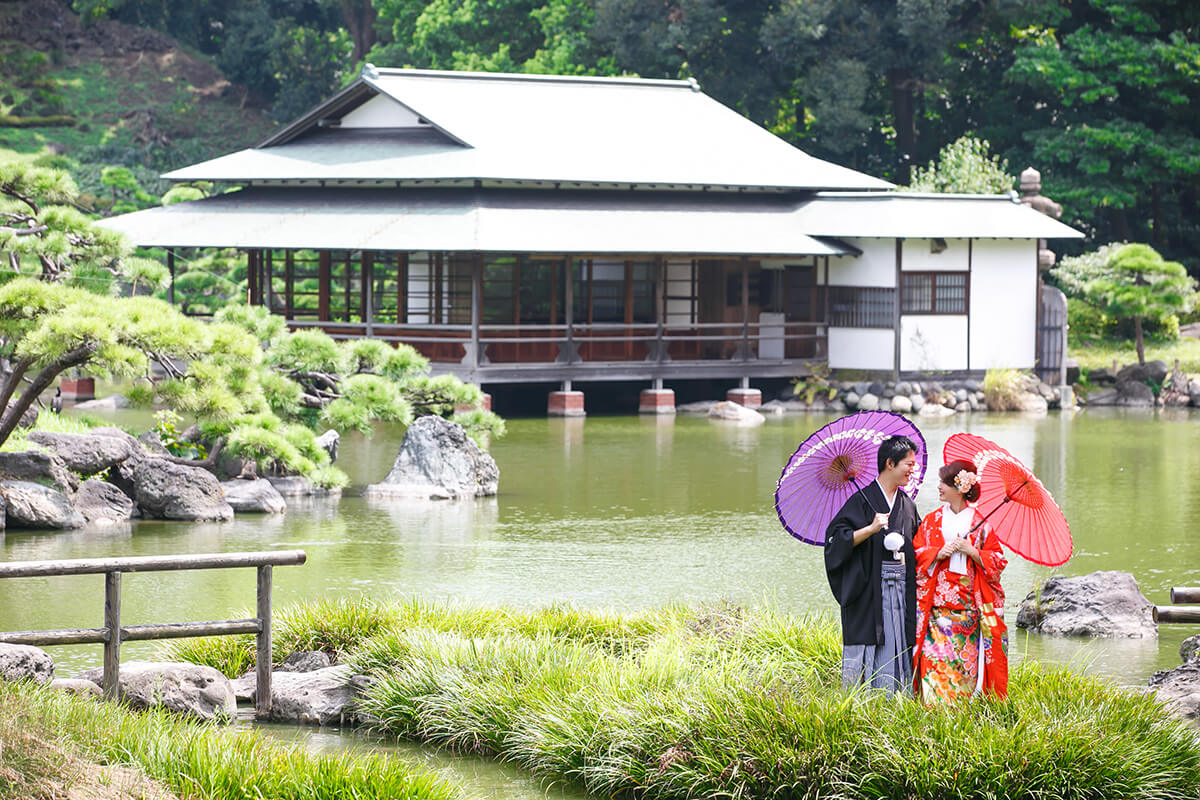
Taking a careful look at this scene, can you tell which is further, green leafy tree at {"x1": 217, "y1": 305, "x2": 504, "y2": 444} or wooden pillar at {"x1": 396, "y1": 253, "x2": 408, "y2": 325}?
wooden pillar at {"x1": 396, "y1": 253, "x2": 408, "y2": 325}

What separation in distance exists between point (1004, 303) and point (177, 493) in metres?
17.3

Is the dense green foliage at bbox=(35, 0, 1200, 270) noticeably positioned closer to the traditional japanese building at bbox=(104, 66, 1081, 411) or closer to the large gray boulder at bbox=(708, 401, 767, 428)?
the traditional japanese building at bbox=(104, 66, 1081, 411)

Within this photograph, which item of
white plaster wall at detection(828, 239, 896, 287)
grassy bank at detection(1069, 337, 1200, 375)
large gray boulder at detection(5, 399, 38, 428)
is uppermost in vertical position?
white plaster wall at detection(828, 239, 896, 287)

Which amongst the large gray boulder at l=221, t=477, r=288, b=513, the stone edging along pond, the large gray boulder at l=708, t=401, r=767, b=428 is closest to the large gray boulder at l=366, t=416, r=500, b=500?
the large gray boulder at l=221, t=477, r=288, b=513

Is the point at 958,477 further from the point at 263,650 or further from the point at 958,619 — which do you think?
the point at 263,650

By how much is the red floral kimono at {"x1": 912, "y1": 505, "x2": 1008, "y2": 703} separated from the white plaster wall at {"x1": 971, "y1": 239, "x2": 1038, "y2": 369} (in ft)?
71.9

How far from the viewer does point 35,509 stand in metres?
15.8

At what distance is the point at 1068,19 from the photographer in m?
40.4

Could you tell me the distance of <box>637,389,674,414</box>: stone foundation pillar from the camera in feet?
90.2

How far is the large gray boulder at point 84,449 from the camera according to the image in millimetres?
16766

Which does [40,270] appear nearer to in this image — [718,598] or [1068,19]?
[718,598]

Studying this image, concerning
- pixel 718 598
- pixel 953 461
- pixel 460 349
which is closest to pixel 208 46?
pixel 460 349

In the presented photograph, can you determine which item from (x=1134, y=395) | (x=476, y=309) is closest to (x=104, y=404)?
(x=476, y=309)

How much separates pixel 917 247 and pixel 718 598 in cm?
1727
